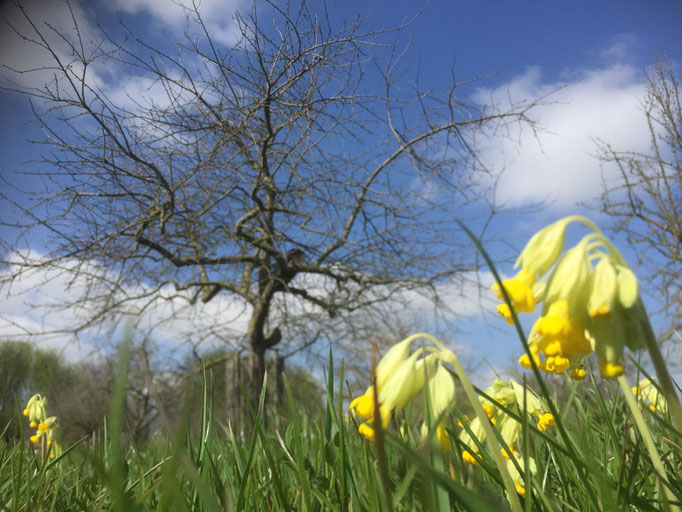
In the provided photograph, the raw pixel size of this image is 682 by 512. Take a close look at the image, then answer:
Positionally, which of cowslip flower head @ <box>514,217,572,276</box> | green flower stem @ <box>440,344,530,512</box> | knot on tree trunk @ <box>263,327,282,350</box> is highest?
knot on tree trunk @ <box>263,327,282,350</box>

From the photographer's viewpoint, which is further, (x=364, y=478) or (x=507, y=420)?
(x=507, y=420)

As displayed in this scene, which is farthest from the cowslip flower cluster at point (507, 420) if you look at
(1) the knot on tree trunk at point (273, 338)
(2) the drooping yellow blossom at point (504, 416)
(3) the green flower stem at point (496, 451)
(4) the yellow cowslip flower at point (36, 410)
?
(1) the knot on tree trunk at point (273, 338)

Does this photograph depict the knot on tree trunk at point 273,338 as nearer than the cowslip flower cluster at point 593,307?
No

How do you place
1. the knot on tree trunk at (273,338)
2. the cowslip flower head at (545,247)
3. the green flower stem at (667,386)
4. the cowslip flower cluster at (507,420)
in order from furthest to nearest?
the knot on tree trunk at (273,338) → the cowslip flower cluster at (507,420) → the cowslip flower head at (545,247) → the green flower stem at (667,386)

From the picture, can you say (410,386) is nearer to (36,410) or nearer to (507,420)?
(507,420)

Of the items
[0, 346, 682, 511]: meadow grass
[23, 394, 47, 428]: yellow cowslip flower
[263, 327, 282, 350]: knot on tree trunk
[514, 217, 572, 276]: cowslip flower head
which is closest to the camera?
[0, 346, 682, 511]: meadow grass

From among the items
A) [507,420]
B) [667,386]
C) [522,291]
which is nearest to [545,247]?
[522,291]

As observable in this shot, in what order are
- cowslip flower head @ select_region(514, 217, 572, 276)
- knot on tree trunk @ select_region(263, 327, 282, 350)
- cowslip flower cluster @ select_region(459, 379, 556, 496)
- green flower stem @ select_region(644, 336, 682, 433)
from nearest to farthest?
1. green flower stem @ select_region(644, 336, 682, 433)
2. cowslip flower head @ select_region(514, 217, 572, 276)
3. cowslip flower cluster @ select_region(459, 379, 556, 496)
4. knot on tree trunk @ select_region(263, 327, 282, 350)

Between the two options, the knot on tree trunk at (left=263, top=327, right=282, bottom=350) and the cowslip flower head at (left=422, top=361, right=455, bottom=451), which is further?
the knot on tree trunk at (left=263, top=327, right=282, bottom=350)

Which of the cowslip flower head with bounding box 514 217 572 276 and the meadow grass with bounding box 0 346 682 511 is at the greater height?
the cowslip flower head with bounding box 514 217 572 276

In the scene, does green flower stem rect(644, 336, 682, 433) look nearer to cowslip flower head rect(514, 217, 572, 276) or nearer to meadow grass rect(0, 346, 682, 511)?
meadow grass rect(0, 346, 682, 511)

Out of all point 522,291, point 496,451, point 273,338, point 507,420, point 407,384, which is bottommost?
point 507,420

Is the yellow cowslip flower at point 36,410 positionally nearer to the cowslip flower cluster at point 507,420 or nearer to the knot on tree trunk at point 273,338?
the cowslip flower cluster at point 507,420

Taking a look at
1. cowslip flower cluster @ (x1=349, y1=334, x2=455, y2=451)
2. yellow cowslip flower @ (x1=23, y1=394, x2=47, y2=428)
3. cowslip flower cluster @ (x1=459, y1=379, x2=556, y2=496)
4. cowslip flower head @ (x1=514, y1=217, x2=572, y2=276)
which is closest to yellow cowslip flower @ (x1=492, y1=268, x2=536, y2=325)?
cowslip flower head @ (x1=514, y1=217, x2=572, y2=276)
